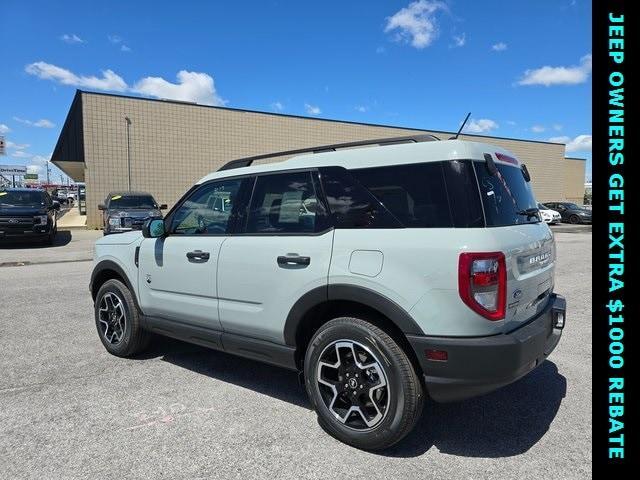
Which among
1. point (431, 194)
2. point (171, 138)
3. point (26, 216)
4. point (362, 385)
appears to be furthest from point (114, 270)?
point (171, 138)

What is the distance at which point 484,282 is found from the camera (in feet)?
8.36

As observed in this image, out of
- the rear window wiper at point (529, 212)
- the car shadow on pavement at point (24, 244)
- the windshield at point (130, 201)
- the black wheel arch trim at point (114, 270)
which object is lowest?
the car shadow on pavement at point (24, 244)

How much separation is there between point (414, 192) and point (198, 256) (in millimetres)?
1880

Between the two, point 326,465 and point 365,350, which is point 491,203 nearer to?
point 365,350

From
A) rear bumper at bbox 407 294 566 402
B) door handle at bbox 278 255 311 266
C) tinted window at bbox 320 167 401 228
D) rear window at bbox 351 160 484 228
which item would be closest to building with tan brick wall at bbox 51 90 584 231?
door handle at bbox 278 255 311 266

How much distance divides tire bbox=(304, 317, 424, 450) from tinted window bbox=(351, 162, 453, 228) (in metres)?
0.72

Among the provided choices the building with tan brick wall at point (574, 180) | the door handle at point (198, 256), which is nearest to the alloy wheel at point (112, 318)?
the door handle at point (198, 256)

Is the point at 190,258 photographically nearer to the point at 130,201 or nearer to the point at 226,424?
the point at 226,424

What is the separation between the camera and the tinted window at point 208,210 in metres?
3.82

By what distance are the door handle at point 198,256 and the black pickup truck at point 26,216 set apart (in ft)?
43.4

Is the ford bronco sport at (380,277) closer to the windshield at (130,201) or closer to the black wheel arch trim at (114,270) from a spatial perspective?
the black wheel arch trim at (114,270)

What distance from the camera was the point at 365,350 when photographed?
288 cm

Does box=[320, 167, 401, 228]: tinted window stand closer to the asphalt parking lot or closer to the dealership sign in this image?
the asphalt parking lot

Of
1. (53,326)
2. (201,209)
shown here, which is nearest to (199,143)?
(53,326)
